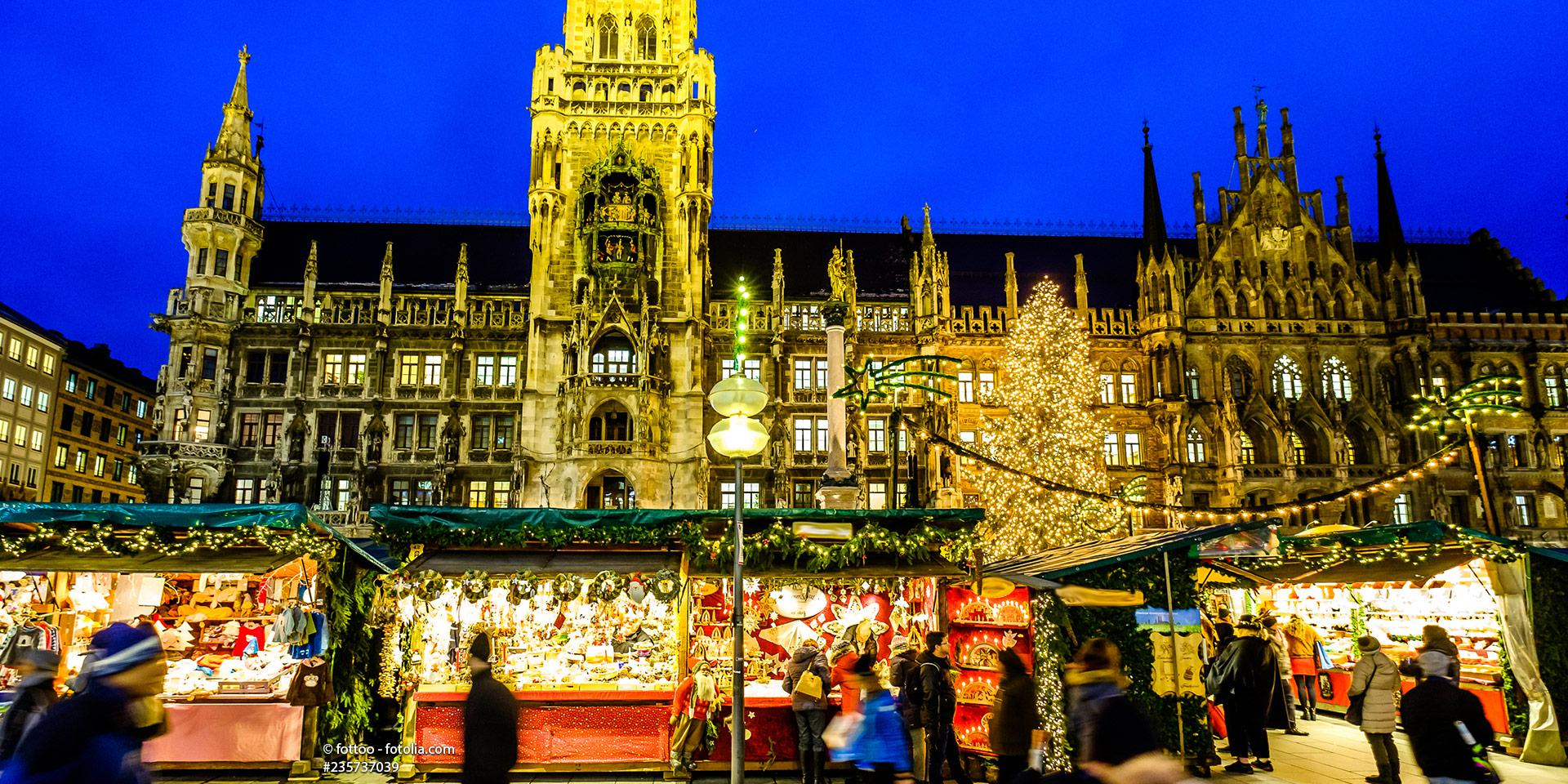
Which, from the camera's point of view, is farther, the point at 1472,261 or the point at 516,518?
the point at 1472,261

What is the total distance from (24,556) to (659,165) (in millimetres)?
32297

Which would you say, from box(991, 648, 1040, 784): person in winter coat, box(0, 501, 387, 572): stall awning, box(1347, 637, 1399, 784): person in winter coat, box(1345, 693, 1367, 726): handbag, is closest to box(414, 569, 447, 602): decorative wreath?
box(0, 501, 387, 572): stall awning

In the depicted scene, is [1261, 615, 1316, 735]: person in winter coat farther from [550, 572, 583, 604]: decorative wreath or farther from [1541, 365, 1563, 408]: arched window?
[1541, 365, 1563, 408]: arched window

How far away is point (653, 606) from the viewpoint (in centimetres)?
1484

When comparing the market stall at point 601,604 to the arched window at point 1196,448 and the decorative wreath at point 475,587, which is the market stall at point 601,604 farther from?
the arched window at point 1196,448

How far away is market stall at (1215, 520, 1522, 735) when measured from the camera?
14.5m

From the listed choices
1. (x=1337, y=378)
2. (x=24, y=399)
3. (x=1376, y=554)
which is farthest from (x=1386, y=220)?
(x=24, y=399)

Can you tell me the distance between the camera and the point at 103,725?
5.14 meters

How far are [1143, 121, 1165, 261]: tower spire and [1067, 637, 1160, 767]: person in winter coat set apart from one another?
38734 mm

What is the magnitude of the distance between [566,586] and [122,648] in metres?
8.83

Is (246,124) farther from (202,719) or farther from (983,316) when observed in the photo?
(202,719)

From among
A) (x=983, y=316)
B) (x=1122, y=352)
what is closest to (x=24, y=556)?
(x=983, y=316)

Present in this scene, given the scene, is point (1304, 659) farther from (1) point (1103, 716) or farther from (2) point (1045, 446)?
(1) point (1103, 716)

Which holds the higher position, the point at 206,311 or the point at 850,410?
the point at 206,311
